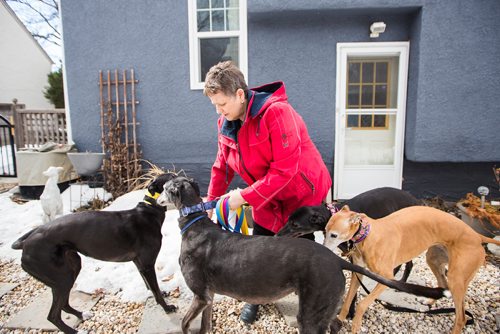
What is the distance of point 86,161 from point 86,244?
13.0 ft

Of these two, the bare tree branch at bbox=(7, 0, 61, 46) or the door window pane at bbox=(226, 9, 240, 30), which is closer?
the door window pane at bbox=(226, 9, 240, 30)

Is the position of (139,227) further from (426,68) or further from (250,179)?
(426,68)

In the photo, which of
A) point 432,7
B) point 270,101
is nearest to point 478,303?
point 270,101

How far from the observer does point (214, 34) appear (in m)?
5.82

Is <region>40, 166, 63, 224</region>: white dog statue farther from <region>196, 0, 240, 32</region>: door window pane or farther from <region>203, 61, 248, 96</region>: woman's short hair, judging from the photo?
<region>203, 61, 248, 96</region>: woman's short hair

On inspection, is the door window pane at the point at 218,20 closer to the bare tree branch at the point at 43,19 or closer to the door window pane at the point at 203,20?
the door window pane at the point at 203,20

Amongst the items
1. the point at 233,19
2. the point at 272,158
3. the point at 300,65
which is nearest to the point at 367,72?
the point at 300,65

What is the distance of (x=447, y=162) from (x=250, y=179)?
465 centimetres

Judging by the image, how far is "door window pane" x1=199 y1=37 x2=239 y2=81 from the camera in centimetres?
587

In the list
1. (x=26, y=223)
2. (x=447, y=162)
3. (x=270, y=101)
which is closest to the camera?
(x=270, y=101)

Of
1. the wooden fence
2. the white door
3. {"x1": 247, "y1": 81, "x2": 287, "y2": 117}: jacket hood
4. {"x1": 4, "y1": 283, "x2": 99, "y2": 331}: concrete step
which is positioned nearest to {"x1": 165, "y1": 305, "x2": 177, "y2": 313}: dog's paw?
{"x1": 4, "y1": 283, "x2": 99, "y2": 331}: concrete step

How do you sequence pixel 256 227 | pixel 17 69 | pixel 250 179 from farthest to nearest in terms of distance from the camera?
1. pixel 17 69
2. pixel 256 227
3. pixel 250 179

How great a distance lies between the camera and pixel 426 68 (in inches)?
198

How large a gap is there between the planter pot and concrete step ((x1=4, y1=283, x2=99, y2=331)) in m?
3.28
